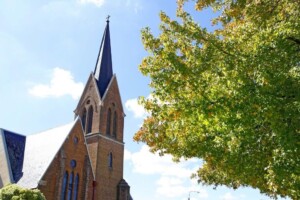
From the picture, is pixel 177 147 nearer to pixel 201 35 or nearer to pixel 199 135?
pixel 199 135

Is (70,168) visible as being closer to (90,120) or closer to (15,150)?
(15,150)

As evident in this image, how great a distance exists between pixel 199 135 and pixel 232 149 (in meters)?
1.14

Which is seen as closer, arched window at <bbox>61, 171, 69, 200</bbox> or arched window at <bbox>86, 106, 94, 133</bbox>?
arched window at <bbox>61, 171, 69, 200</bbox>

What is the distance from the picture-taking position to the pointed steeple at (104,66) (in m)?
44.6

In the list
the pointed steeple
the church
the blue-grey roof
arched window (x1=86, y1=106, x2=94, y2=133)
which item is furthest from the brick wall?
the pointed steeple

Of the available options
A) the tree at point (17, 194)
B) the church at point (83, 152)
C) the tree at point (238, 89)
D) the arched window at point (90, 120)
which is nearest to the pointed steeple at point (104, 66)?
the church at point (83, 152)

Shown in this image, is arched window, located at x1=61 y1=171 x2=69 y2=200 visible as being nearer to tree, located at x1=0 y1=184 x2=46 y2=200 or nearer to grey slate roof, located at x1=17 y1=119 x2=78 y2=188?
grey slate roof, located at x1=17 y1=119 x2=78 y2=188

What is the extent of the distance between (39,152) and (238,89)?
93.9ft

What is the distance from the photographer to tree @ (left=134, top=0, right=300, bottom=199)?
8383 millimetres

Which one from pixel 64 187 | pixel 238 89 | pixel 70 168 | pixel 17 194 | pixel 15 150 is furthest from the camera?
pixel 15 150

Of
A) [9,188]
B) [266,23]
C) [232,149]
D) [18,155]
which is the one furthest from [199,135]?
[18,155]

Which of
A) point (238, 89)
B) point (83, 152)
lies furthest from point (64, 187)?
point (238, 89)

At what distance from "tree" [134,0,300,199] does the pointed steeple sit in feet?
109

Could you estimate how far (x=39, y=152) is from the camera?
33.8 meters
